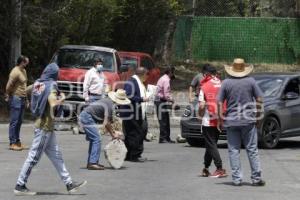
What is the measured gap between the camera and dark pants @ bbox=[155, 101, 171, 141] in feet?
59.4

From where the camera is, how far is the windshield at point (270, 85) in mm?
17383

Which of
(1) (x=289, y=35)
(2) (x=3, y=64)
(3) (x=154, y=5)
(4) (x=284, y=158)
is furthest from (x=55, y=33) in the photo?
(1) (x=289, y=35)

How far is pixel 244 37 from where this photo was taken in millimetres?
34625

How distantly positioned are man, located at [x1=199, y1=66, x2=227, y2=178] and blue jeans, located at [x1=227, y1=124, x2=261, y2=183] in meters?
0.83

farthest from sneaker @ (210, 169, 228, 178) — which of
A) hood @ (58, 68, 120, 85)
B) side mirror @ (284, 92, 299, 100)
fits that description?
hood @ (58, 68, 120, 85)

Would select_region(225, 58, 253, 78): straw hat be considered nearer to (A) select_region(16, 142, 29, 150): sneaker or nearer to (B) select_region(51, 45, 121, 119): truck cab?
(A) select_region(16, 142, 29, 150): sneaker

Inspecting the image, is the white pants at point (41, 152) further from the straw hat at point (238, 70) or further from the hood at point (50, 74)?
the straw hat at point (238, 70)

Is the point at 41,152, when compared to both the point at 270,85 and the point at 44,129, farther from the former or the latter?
the point at 270,85

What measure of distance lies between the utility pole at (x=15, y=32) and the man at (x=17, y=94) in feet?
24.0

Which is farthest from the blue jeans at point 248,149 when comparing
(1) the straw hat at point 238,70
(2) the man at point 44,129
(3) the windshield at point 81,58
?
(3) the windshield at point 81,58

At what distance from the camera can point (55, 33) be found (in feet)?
80.9

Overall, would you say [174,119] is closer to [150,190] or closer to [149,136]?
[149,136]

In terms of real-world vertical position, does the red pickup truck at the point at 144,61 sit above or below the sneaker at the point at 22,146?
above

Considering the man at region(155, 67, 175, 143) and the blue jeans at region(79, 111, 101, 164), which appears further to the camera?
the man at region(155, 67, 175, 143)
